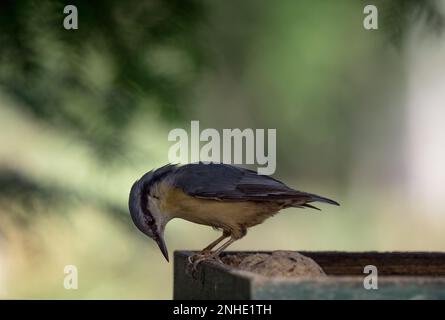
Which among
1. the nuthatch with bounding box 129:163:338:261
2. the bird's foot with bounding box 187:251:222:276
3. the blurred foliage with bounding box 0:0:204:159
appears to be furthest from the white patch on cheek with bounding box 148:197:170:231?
the blurred foliage with bounding box 0:0:204:159

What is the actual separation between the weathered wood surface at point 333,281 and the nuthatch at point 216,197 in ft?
0.53

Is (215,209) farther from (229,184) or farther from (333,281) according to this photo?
(333,281)

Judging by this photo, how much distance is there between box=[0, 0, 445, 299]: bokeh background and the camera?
8.09ft

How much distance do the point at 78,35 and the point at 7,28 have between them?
6.6 inches

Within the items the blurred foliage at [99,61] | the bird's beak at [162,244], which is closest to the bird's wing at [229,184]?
the bird's beak at [162,244]

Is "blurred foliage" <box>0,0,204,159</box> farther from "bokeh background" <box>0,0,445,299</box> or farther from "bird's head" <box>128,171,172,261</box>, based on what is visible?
"bird's head" <box>128,171,172,261</box>

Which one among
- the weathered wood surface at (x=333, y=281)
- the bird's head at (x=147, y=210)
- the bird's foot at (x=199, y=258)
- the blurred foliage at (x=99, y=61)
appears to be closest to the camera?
the weathered wood surface at (x=333, y=281)

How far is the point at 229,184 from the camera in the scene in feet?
10.8

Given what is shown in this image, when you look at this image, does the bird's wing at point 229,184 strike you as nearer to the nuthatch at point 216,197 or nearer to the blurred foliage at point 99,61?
the nuthatch at point 216,197

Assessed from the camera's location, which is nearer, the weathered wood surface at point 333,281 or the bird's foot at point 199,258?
the weathered wood surface at point 333,281

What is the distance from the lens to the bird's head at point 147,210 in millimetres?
2992

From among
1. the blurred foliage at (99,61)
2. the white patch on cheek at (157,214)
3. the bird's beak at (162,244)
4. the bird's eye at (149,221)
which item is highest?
the blurred foliage at (99,61)

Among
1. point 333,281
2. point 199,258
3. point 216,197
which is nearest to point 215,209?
point 216,197
